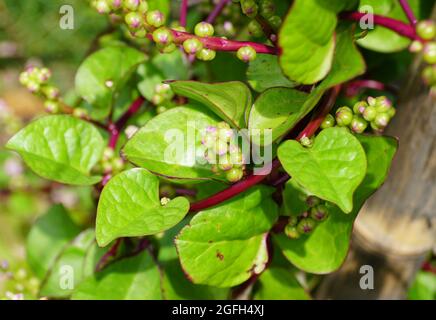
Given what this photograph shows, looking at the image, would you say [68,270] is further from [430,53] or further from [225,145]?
[430,53]

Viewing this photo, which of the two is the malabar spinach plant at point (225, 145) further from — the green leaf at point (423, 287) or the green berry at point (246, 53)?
the green leaf at point (423, 287)

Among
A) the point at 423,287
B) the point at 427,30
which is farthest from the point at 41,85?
the point at 423,287

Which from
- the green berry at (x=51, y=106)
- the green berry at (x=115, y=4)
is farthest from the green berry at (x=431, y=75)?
the green berry at (x=51, y=106)

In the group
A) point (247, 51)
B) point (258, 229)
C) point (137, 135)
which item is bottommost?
point (258, 229)

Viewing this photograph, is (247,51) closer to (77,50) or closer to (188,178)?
(188,178)

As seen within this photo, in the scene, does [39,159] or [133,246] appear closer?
[39,159]

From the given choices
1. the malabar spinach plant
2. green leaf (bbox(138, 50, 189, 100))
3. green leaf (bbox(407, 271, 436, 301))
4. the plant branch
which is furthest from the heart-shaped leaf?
green leaf (bbox(407, 271, 436, 301))

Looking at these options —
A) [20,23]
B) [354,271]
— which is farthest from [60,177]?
[20,23]
